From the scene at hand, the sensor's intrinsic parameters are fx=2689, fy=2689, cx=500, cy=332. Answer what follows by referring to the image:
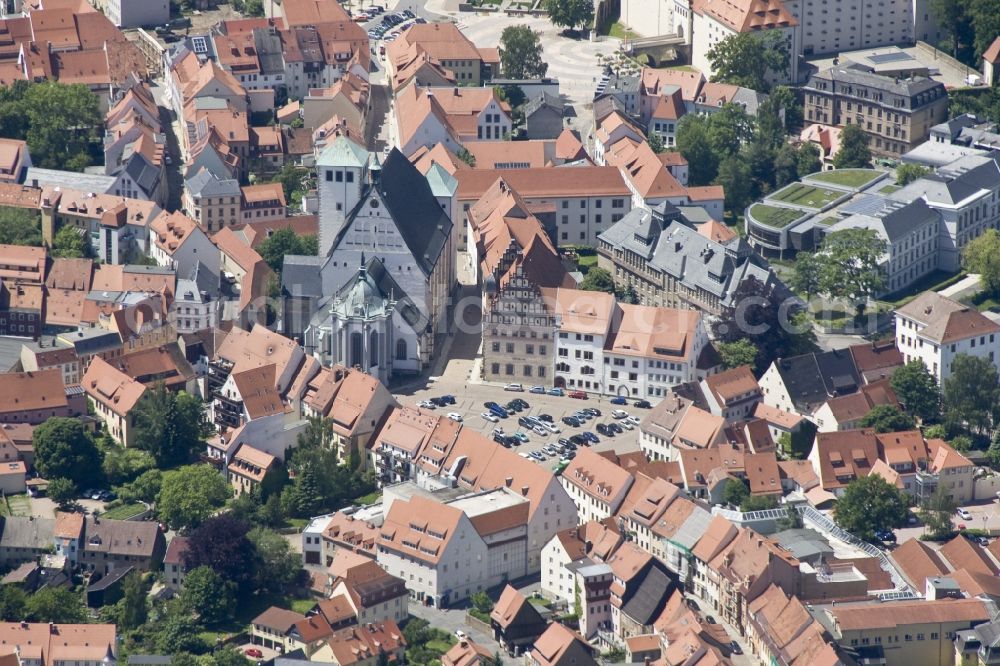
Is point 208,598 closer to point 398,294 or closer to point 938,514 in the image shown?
point 398,294

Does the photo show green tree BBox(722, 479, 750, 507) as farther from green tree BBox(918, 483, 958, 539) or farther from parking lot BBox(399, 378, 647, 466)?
green tree BBox(918, 483, 958, 539)

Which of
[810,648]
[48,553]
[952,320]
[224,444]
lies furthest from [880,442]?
[48,553]

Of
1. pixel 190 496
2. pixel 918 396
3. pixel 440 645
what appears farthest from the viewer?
pixel 918 396

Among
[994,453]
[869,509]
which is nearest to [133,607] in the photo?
[869,509]

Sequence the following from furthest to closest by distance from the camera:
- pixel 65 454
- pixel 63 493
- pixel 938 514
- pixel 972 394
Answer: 1. pixel 972 394
2. pixel 65 454
3. pixel 63 493
4. pixel 938 514

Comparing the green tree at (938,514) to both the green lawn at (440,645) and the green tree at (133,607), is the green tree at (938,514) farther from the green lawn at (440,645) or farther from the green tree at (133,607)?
the green tree at (133,607)
